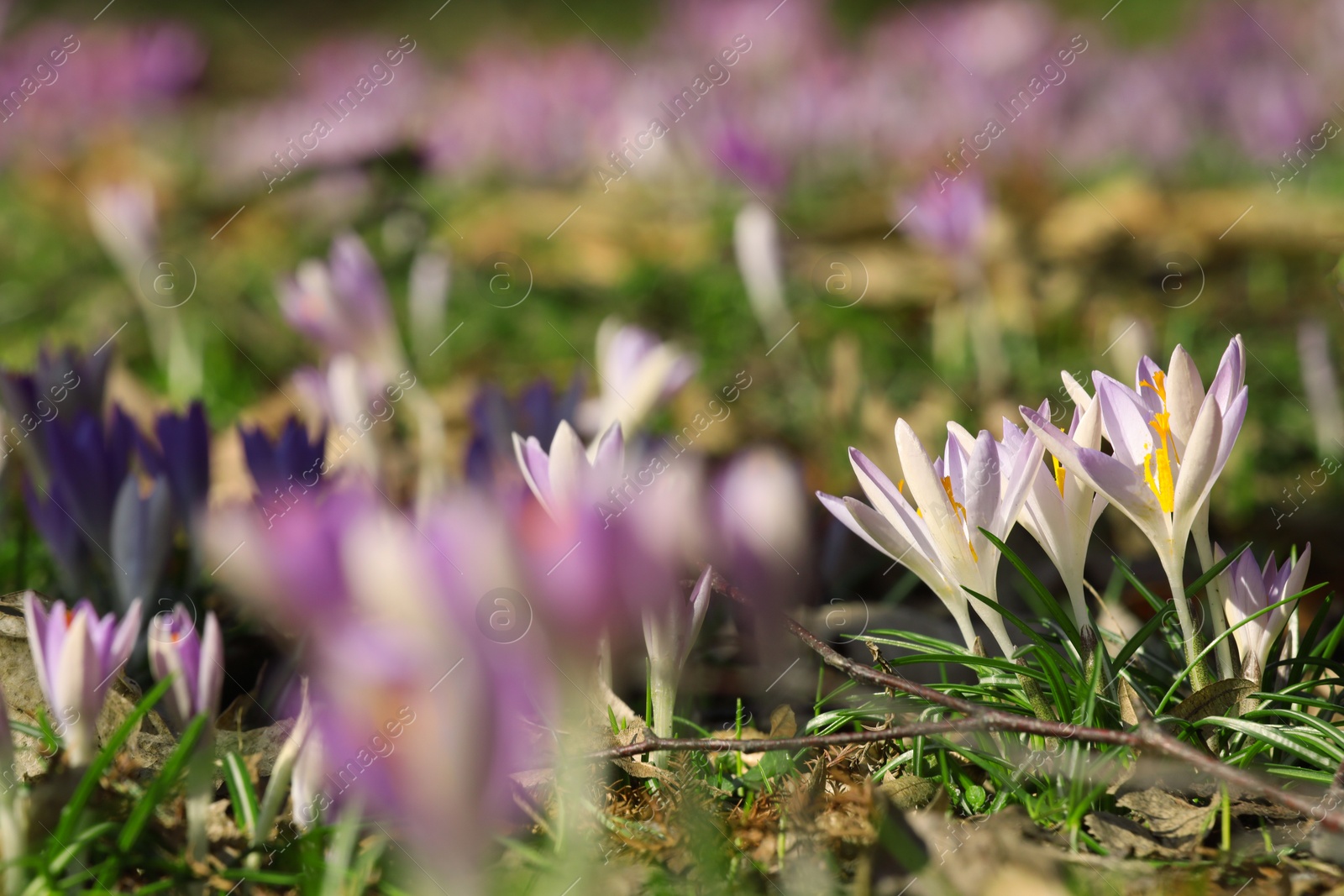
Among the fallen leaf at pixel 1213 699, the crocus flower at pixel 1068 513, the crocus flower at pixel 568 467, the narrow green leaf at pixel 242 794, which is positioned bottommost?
the fallen leaf at pixel 1213 699

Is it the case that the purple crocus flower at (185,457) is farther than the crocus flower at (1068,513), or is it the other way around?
the purple crocus flower at (185,457)

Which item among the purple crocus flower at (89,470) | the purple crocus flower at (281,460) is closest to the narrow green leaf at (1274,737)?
the purple crocus flower at (281,460)

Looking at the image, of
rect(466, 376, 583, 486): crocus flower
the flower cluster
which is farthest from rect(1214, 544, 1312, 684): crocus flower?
rect(466, 376, 583, 486): crocus flower

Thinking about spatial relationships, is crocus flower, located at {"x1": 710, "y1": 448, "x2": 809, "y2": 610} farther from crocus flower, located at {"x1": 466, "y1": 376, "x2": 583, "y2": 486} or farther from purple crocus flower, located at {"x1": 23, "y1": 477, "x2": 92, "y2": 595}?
purple crocus flower, located at {"x1": 23, "y1": 477, "x2": 92, "y2": 595}

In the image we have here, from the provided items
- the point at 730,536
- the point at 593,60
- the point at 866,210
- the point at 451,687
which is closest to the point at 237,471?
the point at 730,536

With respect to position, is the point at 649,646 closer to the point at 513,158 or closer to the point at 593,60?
the point at 513,158

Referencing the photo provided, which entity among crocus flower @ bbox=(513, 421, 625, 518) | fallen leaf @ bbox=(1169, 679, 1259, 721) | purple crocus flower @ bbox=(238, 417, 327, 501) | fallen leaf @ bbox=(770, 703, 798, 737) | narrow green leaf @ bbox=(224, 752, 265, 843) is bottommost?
fallen leaf @ bbox=(1169, 679, 1259, 721)

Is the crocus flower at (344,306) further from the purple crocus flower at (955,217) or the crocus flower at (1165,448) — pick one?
the crocus flower at (1165,448)
